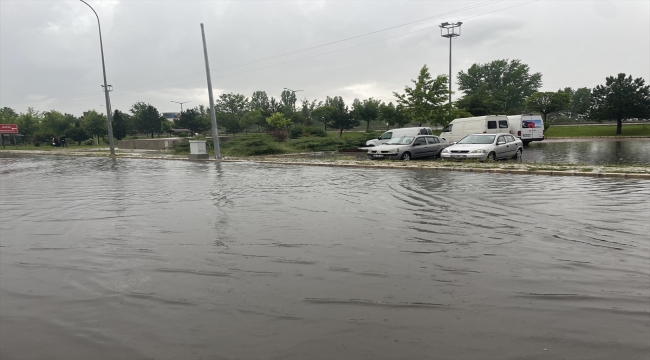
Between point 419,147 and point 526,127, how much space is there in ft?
50.9

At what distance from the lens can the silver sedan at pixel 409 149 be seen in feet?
71.2

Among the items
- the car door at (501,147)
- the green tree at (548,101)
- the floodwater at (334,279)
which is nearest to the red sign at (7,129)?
the floodwater at (334,279)

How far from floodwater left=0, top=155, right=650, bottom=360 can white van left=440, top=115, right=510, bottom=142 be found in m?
21.0

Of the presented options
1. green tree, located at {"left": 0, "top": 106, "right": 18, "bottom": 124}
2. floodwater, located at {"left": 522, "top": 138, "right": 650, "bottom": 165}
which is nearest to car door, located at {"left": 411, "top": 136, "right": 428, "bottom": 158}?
floodwater, located at {"left": 522, "top": 138, "right": 650, "bottom": 165}

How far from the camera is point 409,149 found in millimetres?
21844

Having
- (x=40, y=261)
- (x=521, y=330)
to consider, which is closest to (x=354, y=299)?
(x=521, y=330)

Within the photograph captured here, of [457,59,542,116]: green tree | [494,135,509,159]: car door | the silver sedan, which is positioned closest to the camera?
[494,135,509,159]: car door

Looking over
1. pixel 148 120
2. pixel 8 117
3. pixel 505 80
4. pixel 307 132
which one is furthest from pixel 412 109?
pixel 8 117

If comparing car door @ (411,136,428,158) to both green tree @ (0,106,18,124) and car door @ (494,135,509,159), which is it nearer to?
car door @ (494,135,509,159)

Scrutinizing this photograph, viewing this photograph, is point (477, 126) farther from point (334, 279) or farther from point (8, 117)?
point (8, 117)

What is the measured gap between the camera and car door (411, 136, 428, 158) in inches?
871

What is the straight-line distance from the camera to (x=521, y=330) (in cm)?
352

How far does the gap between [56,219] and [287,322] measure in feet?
23.7

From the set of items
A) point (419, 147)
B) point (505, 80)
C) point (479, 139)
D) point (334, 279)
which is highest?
point (505, 80)
